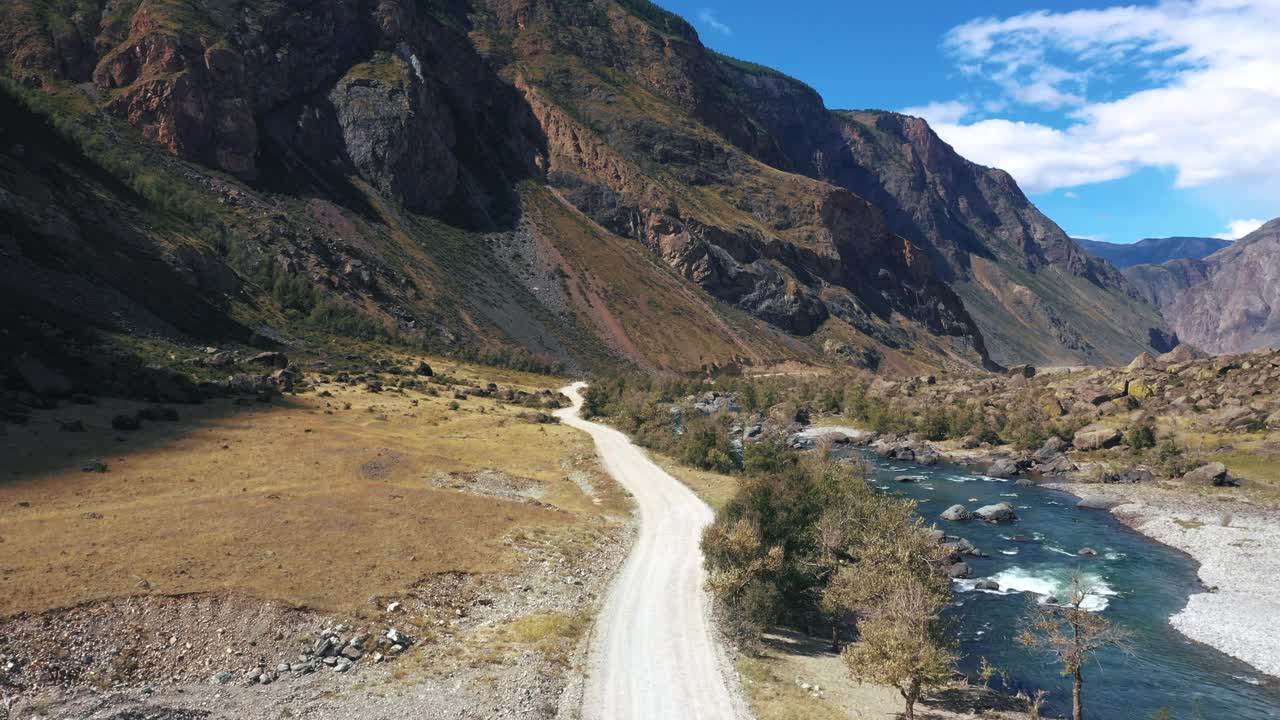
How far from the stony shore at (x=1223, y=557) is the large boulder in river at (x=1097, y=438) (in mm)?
14298

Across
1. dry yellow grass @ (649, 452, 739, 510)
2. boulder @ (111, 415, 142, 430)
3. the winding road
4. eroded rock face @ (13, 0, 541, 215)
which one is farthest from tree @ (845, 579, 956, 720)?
eroded rock face @ (13, 0, 541, 215)

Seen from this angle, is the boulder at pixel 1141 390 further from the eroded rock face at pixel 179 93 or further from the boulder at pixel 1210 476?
the eroded rock face at pixel 179 93

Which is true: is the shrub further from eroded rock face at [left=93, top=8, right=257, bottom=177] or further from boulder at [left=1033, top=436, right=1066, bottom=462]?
eroded rock face at [left=93, top=8, right=257, bottom=177]

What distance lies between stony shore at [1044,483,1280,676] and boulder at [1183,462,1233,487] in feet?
14.0

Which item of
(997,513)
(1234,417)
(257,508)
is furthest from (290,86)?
(1234,417)

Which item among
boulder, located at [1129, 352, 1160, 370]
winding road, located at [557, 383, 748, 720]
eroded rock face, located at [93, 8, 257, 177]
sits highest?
eroded rock face, located at [93, 8, 257, 177]

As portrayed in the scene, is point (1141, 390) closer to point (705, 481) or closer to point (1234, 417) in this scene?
point (1234, 417)

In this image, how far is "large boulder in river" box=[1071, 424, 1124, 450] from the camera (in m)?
77.1

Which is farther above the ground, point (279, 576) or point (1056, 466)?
point (1056, 466)

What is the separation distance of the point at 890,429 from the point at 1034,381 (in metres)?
32.5

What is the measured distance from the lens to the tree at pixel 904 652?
21.7 m

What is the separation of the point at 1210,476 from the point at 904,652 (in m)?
57.6

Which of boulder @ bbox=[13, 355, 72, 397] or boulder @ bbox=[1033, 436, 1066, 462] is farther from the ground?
boulder @ bbox=[1033, 436, 1066, 462]

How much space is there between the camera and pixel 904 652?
21.8 m
